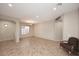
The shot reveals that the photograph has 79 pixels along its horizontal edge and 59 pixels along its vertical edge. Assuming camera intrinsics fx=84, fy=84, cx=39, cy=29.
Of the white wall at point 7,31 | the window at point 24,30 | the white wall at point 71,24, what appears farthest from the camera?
the window at point 24,30

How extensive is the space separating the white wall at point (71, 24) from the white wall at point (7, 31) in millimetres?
5501

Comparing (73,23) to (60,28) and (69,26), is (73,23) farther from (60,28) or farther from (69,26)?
(60,28)

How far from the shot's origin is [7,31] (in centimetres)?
834

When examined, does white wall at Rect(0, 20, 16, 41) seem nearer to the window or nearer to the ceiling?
the window

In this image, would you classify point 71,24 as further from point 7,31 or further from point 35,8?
point 7,31

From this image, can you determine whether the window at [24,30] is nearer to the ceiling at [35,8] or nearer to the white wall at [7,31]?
the white wall at [7,31]

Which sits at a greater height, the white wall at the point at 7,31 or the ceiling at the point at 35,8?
the ceiling at the point at 35,8

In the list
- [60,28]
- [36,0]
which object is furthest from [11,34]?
[36,0]

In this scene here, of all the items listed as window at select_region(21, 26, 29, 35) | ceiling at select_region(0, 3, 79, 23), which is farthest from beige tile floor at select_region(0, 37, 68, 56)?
window at select_region(21, 26, 29, 35)

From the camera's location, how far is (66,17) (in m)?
5.88

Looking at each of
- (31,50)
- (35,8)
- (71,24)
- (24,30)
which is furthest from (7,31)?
(71,24)

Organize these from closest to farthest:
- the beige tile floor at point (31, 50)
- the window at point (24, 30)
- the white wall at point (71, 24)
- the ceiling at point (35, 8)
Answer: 1. the ceiling at point (35, 8)
2. the beige tile floor at point (31, 50)
3. the white wall at point (71, 24)
4. the window at point (24, 30)

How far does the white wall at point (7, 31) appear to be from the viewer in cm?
775

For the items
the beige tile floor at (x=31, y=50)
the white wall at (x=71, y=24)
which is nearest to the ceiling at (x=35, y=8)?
the white wall at (x=71, y=24)
